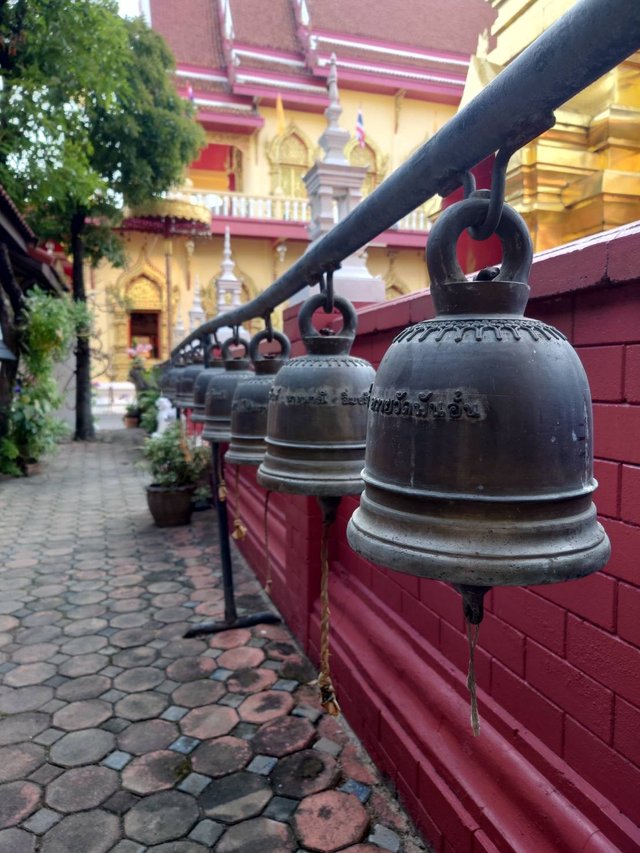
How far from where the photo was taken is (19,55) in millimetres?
9625

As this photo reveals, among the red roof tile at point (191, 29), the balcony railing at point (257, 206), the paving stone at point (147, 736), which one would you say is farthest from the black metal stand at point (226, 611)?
the red roof tile at point (191, 29)

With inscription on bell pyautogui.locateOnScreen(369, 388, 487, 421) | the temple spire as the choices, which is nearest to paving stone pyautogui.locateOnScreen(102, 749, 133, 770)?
inscription on bell pyautogui.locateOnScreen(369, 388, 487, 421)

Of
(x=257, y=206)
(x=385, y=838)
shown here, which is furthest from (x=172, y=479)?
(x=257, y=206)

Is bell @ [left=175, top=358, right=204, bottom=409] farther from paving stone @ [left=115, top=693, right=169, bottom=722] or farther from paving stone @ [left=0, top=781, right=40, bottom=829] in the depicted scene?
paving stone @ [left=0, top=781, right=40, bottom=829]

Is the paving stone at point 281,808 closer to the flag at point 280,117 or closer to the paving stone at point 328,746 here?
the paving stone at point 328,746

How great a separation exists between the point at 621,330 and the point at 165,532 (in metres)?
6.32

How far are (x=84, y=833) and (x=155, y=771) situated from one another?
432 mm

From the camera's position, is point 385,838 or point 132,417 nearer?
point 385,838

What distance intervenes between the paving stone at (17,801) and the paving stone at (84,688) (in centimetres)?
74

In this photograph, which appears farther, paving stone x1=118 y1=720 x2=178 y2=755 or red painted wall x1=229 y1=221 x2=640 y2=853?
paving stone x1=118 y1=720 x2=178 y2=755

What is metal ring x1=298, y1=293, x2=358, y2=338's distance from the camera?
1.63 meters

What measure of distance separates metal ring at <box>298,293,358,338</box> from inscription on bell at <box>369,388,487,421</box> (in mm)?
742

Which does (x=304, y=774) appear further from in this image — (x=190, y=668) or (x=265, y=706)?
(x=190, y=668)

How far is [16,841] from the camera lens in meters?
2.49
